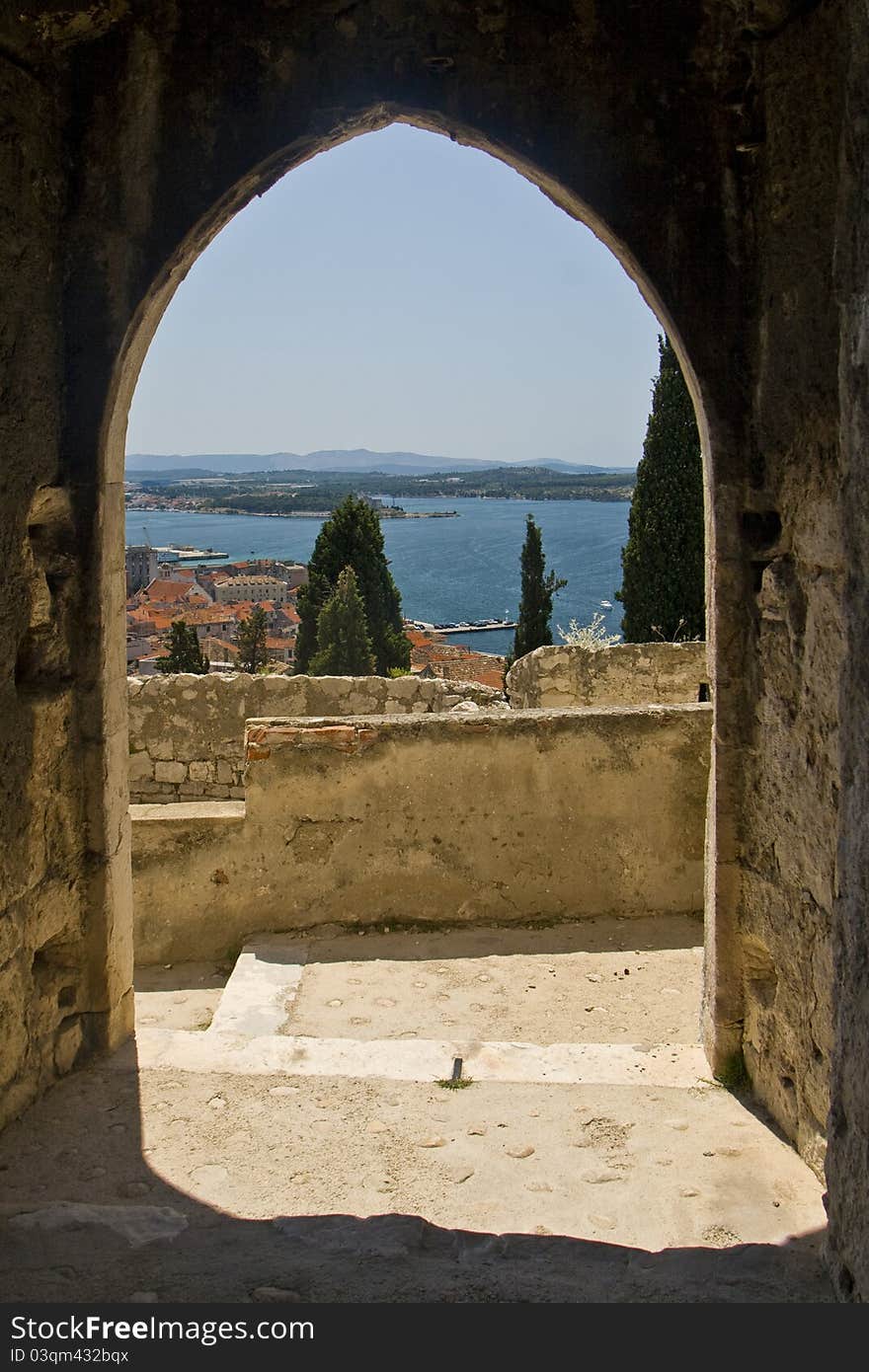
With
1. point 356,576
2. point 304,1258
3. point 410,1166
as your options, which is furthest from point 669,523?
point 304,1258

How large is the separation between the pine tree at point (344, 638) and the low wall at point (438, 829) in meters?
16.0

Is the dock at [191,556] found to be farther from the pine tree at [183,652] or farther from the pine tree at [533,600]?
the pine tree at [533,600]

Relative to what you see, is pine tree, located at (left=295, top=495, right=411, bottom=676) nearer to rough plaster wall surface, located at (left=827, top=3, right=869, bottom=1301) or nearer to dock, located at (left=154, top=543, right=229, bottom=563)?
rough plaster wall surface, located at (left=827, top=3, right=869, bottom=1301)

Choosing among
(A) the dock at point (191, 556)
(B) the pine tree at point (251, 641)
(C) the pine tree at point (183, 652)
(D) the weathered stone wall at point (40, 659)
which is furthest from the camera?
(A) the dock at point (191, 556)

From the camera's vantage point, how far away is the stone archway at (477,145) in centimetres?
329

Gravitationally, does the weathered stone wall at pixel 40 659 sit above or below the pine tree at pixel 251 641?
above

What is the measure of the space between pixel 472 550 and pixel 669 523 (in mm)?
101371

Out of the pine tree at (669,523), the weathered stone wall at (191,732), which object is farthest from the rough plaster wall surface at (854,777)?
the pine tree at (669,523)

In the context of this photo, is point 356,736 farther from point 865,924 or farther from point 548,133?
point 865,924

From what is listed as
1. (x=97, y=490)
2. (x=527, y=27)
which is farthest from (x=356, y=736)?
(x=527, y=27)

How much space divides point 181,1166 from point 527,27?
3.64 metres

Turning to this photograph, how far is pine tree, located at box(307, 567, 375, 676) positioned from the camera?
21.9 meters

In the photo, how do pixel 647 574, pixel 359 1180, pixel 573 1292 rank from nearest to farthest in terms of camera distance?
pixel 573 1292
pixel 359 1180
pixel 647 574

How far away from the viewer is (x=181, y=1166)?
3141mm
